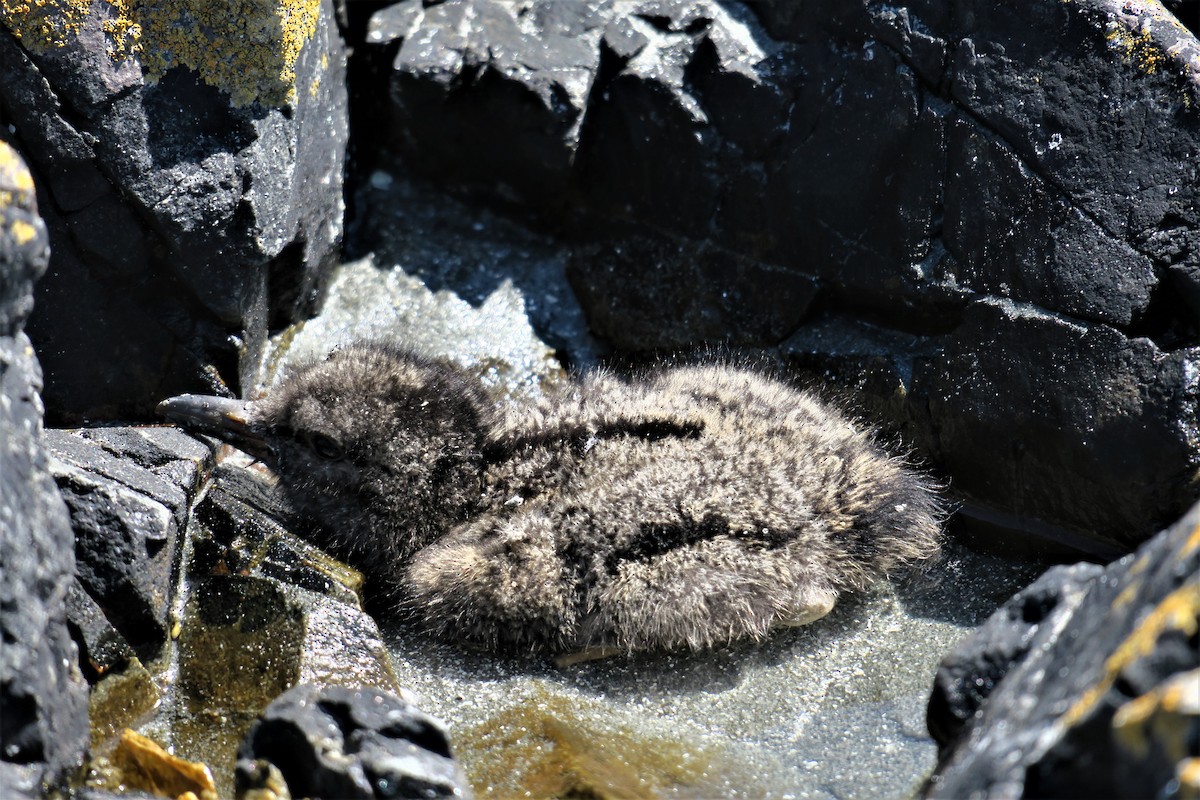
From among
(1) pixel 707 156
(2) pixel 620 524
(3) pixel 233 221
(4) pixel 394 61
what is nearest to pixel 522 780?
(2) pixel 620 524

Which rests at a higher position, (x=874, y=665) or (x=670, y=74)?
(x=670, y=74)

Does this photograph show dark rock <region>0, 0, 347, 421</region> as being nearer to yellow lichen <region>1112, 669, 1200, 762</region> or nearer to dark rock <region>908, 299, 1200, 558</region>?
dark rock <region>908, 299, 1200, 558</region>

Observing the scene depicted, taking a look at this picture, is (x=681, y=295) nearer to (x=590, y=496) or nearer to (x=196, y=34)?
(x=590, y=496)

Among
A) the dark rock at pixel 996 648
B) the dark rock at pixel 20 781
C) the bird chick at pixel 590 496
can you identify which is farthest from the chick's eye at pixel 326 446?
the dark rock at pixel 996 648

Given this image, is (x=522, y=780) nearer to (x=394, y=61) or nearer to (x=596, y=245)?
(x=596, y=245)

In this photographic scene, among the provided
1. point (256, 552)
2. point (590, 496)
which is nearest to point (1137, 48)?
point (590, 496)

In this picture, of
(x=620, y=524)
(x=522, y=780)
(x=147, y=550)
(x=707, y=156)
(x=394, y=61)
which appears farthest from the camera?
(x=394, y=61)

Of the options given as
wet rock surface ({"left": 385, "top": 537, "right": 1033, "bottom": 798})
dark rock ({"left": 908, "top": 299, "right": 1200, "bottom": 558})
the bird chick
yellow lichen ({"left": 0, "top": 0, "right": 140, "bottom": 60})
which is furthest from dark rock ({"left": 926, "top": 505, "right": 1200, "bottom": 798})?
yellow lichen ({"left": 0, "top": 0, "right": 140, "bottom": 60})
